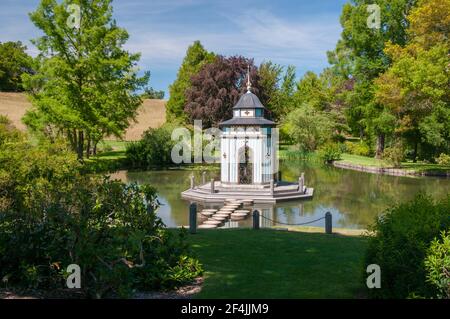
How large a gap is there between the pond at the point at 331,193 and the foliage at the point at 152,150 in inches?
101

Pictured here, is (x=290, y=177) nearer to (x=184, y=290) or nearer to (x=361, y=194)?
(x=361, y=194)

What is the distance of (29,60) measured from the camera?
32.7 meters

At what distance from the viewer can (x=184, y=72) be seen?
66.3 m

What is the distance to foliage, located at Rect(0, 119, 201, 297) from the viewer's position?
759 cm

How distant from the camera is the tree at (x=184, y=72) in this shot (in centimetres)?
6475

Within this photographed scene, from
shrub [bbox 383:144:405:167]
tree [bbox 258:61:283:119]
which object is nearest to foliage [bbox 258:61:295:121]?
tree [bbox 258:61:283:119]

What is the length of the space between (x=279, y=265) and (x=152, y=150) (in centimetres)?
3560

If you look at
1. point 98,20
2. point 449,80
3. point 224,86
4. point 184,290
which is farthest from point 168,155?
point 184,290

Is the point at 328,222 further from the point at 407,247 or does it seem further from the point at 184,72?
the point at 184,72

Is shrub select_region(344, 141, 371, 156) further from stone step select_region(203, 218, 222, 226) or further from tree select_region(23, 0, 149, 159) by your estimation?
stone step select_region(203, 218, 222, 226)

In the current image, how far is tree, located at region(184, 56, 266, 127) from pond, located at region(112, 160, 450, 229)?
10676mm

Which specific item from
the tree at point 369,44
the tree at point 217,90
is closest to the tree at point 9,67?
Answer: the tree at point 217,90

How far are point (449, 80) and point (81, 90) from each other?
26.1 m
